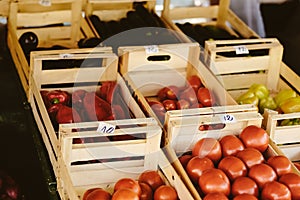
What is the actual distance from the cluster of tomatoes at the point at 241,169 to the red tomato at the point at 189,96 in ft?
1.52

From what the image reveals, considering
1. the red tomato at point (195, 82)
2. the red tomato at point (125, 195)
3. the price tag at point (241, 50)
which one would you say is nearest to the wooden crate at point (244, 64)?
the price tag at point (241, 50)

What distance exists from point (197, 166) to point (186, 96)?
0.74 m

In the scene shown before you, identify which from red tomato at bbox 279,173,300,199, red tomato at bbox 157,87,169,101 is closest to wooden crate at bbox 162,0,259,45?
red tomato at bbox 157,87,169,101

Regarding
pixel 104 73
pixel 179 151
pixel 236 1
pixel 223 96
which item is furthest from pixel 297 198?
pixel 236 1

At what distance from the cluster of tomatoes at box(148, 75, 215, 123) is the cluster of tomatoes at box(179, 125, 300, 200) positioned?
17.0 inches

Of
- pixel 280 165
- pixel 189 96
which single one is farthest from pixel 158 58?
pixel 280 165

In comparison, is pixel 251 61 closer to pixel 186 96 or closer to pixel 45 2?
pixel 186 96

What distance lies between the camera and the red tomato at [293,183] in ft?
7.93

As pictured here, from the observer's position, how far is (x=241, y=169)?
8.21 ft

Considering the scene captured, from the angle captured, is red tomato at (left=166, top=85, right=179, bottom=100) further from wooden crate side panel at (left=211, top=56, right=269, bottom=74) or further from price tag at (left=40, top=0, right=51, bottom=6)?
price tag at (left=40, top=0, right=51, bottom=6)

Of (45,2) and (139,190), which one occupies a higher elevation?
(45,2)

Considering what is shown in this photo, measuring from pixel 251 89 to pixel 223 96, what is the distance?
0.28 m

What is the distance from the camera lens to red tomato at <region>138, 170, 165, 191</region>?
2576 millimetres

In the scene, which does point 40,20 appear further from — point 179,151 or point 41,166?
point 179,151
